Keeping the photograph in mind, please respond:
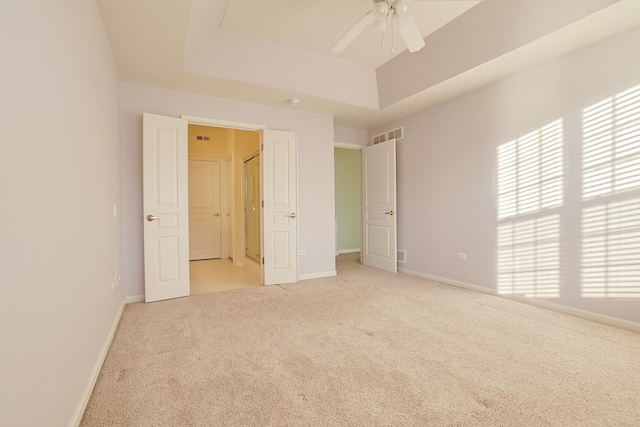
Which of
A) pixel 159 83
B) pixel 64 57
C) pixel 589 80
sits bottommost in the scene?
pixel 64 57

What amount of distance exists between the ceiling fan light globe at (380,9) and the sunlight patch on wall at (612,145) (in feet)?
7.29

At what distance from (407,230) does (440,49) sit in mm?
2694

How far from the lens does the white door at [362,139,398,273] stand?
16.4 feet

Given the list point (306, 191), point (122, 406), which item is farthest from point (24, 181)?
point (306, 191)

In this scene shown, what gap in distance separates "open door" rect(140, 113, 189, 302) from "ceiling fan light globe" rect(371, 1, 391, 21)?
8.44ft

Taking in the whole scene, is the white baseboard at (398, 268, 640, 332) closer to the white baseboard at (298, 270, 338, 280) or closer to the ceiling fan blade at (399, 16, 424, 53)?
the white baseboard at (298, 270, 338, 280)

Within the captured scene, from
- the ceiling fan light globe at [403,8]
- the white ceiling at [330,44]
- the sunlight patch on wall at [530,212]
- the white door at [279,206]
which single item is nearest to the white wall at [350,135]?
the white ceiling at [330,44]

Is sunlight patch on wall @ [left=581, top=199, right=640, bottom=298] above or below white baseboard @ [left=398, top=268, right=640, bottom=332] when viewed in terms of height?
above

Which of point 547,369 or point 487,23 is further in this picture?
point 487,23

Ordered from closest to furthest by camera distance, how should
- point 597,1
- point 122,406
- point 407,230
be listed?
1. point 122,406
2. point 597,1
3. point 407,230

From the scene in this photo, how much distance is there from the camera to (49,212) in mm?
1236

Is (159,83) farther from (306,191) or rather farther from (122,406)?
(122,406)

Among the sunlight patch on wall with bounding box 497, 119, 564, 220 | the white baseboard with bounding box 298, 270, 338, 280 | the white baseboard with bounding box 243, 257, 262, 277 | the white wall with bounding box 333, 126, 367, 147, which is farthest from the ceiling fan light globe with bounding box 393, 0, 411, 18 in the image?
the white baseboard with bounding box 243, 257, 262, 277

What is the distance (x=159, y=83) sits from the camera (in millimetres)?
3553
